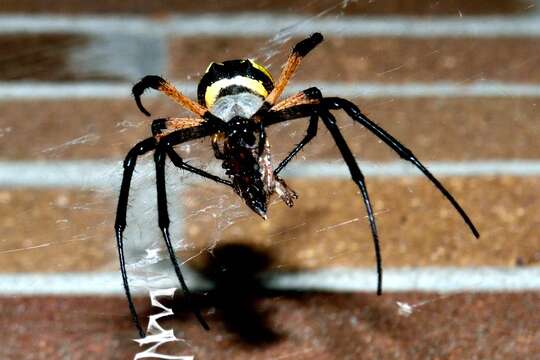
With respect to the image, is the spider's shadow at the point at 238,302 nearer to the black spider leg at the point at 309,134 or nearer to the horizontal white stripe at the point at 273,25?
the black spider leg at the point at 309,134

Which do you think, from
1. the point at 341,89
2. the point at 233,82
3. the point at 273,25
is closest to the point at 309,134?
the point at 233,82

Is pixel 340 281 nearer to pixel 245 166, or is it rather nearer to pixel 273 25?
pixel 245 166

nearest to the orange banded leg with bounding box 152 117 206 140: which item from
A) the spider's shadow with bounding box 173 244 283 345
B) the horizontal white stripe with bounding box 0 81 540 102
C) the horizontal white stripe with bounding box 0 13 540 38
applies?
the spider's shadow with bounding box 173 244 283 345

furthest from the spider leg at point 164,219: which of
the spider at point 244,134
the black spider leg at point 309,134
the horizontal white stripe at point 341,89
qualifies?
the horizontal white stripe at point 341,89

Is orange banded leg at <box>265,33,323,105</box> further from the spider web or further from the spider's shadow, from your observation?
the spider's shadow

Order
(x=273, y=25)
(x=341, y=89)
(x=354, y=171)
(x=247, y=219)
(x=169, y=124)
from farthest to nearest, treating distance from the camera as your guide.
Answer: (x=273, y=25)
(x=341, y=89)
(x=247, y=219)
(x=169, y=124)
(x=354, y=171)
